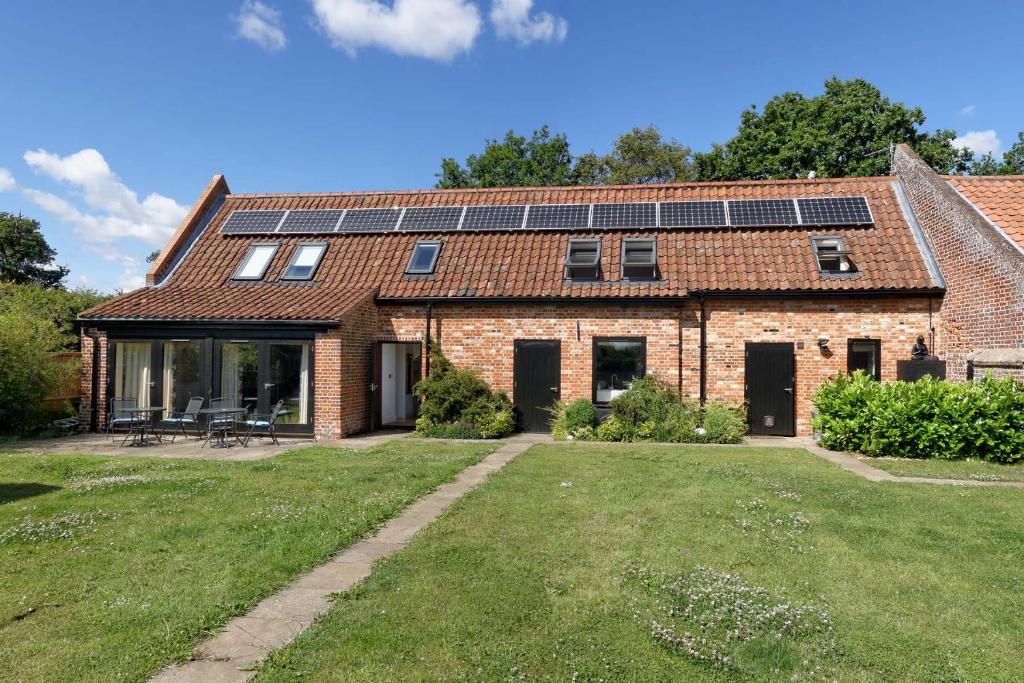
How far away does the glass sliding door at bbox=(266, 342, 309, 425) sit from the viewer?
1384cm

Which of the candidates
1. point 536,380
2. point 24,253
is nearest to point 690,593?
point 536,380

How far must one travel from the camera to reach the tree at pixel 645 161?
32.9 meters

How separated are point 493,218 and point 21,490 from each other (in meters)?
12.5

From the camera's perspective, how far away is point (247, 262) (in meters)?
17.2

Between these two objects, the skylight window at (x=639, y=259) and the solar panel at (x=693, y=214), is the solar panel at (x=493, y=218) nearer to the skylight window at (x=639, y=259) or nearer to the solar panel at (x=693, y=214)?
the skylight window at (x=639, y=259)

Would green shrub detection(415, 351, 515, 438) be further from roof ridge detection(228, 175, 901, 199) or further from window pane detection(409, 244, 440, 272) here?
roof ridge detection(228, 175, 901, 199)

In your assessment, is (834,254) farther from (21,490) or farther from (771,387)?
(21,490)

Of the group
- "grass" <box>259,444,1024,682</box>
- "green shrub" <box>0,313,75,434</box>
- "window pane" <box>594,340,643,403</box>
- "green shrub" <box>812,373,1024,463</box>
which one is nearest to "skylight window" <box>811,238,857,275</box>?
"green shrub" <box>812,373,1024,463</box>

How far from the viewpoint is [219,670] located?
3576 mm

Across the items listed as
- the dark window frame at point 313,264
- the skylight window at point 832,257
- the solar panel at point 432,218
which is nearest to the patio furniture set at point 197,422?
the dark window frame at point 313,264

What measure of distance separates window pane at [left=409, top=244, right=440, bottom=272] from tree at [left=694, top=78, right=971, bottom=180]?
19.5 meters

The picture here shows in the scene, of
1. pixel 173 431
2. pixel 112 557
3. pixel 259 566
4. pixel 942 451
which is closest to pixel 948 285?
pixel 942 451

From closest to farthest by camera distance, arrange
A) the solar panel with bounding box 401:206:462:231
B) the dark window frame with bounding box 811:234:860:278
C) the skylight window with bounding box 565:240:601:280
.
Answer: the dark window frame with bounding box 811:234:860:278 → the skylight window with bounding box 565:240:601:280 → the solar panel with bounding box 401:206:462:231

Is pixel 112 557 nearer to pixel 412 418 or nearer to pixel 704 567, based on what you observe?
pixel 704 567
